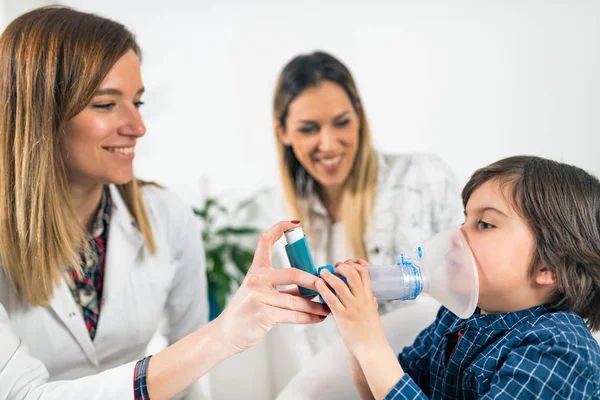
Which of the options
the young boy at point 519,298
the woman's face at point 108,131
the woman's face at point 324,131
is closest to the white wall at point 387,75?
the woman's face at point 324,131

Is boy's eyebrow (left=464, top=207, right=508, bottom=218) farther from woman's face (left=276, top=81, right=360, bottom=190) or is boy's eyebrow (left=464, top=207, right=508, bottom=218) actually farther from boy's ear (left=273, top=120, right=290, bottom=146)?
boy's ear (left=273, top=120, right=290, bottom=146)

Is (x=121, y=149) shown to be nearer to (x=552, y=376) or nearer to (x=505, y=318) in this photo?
(x=505, y=318)

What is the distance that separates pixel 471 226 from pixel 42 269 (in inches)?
37.4

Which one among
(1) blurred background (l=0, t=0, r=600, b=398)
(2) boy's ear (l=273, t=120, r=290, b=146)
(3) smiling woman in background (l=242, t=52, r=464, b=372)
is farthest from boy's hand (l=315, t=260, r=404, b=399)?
(1) blurred background (l=0, t=0, r=600, b=398)

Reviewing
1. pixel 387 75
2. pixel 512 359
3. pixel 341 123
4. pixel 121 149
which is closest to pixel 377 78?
pixel 387 75

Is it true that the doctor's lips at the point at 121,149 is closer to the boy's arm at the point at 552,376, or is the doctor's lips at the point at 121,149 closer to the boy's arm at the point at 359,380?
the boy's arm at the point at 359,380

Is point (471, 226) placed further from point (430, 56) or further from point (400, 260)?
point (430, 56)

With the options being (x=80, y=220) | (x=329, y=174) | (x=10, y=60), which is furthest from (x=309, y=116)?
(x=10, y=60)

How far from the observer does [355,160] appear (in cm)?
227

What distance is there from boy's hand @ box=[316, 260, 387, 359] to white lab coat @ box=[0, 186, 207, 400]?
43 cm

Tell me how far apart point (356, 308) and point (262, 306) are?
0.16 m

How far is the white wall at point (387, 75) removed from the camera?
2.29 m

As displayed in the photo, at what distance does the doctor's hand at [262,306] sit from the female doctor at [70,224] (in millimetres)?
43

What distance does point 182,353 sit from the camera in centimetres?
113
